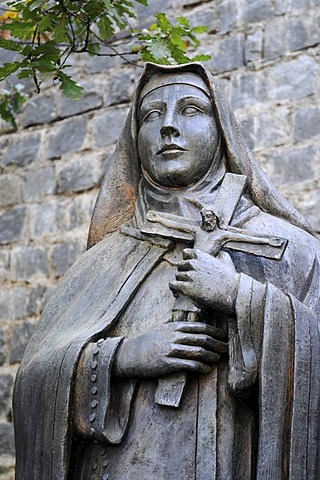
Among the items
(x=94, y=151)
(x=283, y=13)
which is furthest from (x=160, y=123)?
(x=94, y=151)

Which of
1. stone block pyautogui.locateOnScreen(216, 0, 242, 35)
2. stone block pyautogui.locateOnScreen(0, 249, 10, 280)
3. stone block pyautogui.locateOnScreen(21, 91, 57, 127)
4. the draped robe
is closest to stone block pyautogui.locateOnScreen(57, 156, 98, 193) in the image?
stone block pyautogui.locateOnScreen(21, 91, 57, 127)

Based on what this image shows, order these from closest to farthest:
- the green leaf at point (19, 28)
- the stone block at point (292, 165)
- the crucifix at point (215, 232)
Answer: the crucifix at point (215, 232), the green leaf at point (19, 28), the stone block at point (292, 165)

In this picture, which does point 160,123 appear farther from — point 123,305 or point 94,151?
point 94,151

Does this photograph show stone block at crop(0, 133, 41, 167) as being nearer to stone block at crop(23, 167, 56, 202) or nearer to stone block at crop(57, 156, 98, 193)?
stone block at crop(23, 167, 56, 202)

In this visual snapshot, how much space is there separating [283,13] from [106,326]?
342 cm

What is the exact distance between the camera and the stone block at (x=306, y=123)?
562 cm

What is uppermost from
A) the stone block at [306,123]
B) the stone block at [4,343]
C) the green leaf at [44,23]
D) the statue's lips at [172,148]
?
the stone block at [306,123]

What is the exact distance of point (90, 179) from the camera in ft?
21.2

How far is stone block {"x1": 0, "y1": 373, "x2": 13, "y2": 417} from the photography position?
6.29m

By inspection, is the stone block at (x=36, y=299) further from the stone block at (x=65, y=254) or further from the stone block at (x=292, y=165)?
the stone block at (x=292, y=165)

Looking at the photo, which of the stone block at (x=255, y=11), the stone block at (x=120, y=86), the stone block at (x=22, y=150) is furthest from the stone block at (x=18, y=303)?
the stone block at (x=255, y=11)

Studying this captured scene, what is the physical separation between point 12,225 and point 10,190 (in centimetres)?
23

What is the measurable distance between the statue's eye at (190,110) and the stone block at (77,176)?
10.6 ft

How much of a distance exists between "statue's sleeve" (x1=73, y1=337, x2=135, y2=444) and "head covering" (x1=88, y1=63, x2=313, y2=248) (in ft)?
1.98
